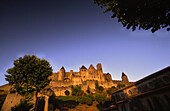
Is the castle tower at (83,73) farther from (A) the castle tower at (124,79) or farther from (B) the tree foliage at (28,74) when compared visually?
(B) the tree foliage at (28,74)

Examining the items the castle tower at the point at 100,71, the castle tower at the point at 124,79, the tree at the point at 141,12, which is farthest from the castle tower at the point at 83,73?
the tree at the point at 141,12

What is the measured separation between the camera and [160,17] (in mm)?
7574

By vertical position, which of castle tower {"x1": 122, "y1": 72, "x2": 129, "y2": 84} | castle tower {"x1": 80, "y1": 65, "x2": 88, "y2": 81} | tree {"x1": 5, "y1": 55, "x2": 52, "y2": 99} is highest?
castle tower {"x1": 80, "y1": 65, "x2": 88, "y2": 81}

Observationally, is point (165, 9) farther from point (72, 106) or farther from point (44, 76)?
point (72, 106)

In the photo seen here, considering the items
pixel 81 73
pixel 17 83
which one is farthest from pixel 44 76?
pixel 81 73

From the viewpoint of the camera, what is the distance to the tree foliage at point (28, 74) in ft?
50.5

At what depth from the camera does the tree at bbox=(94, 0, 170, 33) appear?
705 cm

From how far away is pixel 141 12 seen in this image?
25.4 feet

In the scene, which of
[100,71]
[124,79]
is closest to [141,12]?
[100,71]

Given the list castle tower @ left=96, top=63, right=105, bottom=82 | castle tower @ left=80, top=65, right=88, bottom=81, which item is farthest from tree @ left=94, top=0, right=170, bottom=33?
castle tower @ left=96, top=63, right=105, bottom=82

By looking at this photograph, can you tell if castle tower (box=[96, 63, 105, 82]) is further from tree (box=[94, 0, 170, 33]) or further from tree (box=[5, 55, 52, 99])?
tree (box=[94, 0, 170, 33])

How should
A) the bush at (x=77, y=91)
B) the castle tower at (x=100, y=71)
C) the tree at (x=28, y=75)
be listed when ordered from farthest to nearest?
1. the castle tower at (x=100, y=71)
2. the bush at (x=77, y=91)
3. the tree at (x=28, y=75)

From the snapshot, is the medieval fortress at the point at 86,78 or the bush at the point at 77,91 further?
the medieval fortress at the point at 86,78

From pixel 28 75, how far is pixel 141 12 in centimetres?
1911
